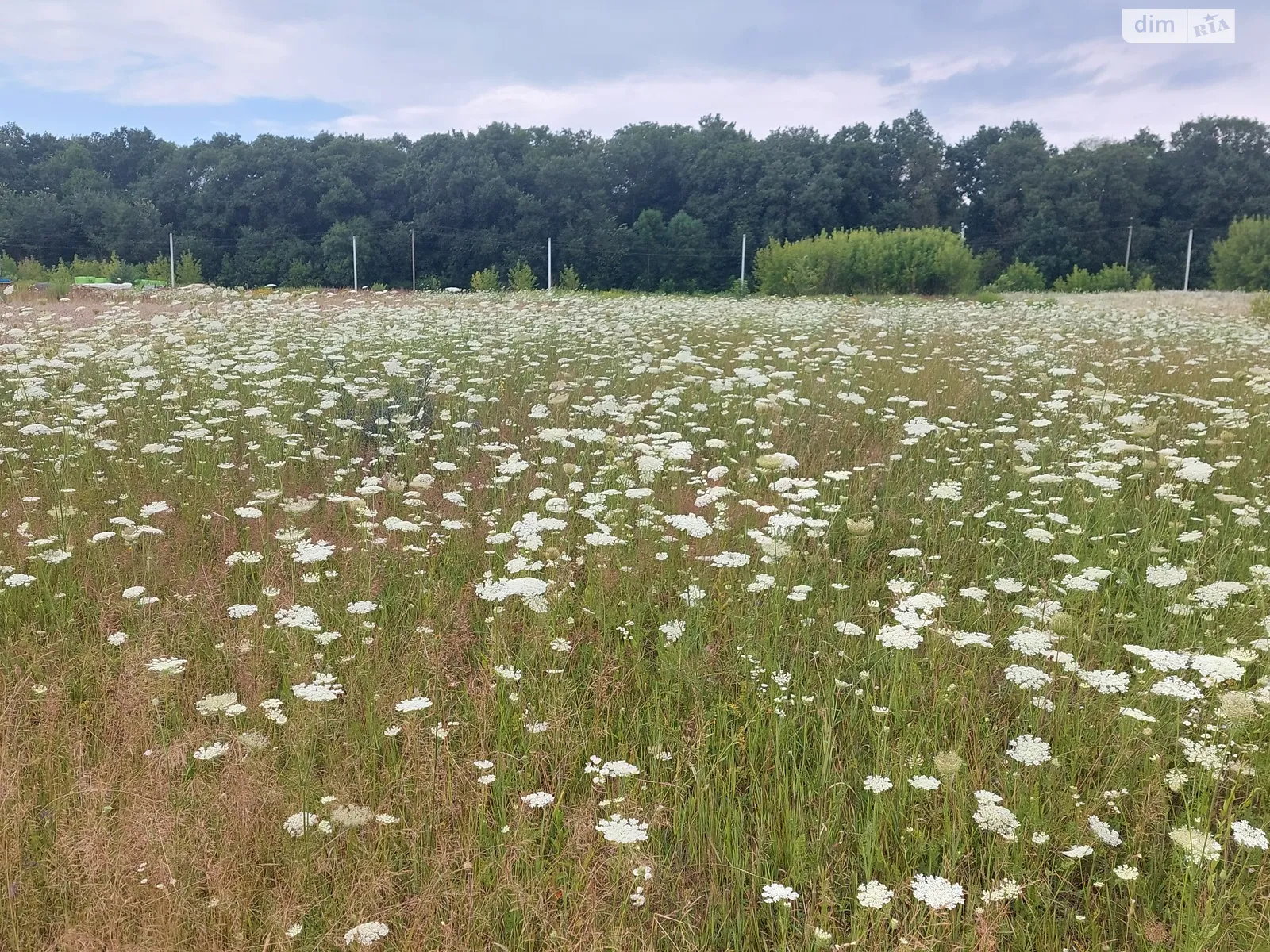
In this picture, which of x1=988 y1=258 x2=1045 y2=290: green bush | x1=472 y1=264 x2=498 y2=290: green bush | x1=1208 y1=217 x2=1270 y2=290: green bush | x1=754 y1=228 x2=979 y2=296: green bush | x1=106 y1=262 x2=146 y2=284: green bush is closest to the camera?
x1=754 y1=228 x2=979 y2=296: green bush

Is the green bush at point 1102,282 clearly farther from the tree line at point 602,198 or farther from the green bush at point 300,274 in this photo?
the green bush at point 300,274

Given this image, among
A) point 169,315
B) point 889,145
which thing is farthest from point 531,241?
point 169,315

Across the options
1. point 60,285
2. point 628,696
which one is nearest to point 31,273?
point 60,285

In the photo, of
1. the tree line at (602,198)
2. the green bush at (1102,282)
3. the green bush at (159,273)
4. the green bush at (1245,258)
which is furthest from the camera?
the tree line at (602,198)

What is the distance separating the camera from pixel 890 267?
2636cm

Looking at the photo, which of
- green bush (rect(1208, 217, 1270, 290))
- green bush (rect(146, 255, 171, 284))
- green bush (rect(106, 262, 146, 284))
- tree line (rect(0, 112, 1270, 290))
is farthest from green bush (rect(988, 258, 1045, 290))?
green bush (rect(106, 262, 146, 284))

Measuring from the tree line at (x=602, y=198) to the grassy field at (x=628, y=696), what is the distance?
46964 millimetres

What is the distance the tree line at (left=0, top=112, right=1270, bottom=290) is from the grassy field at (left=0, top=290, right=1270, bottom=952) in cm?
4696

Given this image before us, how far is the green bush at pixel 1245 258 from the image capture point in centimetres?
3453

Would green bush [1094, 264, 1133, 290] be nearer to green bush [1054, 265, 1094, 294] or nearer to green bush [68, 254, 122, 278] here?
green bush [1054, 265, 1094, 294]

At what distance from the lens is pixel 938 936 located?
68.0 inches

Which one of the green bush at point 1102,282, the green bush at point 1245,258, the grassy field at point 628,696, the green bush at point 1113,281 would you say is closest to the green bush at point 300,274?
the green bush at point 1102,282

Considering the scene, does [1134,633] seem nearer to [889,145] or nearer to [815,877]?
[815,877]

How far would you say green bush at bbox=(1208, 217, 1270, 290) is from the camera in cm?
3453
